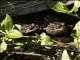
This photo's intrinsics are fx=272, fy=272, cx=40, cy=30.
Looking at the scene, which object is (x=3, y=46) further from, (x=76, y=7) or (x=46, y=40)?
(x=76, y=7)

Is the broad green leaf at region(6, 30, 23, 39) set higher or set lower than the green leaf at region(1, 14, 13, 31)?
lower

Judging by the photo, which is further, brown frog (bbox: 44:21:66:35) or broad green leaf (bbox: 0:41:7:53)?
brown frog (bbox: 44:21:66:35)

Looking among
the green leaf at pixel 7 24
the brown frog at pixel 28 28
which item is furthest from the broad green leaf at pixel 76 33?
the green leaf at pixel 7 24

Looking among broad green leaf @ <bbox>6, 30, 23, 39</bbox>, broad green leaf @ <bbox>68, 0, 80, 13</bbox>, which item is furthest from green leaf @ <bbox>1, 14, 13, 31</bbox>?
broad green leaf @ <bbox>68, 0, 80, 13</bbox>

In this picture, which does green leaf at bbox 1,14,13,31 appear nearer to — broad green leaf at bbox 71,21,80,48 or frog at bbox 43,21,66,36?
frog at bbox 43,21,66,36

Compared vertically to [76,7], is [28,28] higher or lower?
lower

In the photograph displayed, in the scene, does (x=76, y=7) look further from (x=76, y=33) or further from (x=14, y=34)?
(x=14, y=34)

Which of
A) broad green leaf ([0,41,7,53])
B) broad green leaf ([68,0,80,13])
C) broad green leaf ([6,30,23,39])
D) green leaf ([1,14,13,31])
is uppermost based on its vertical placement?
broad green leaf ([68,0,80,13])

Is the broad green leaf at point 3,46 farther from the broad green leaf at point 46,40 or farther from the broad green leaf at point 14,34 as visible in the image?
the broad green leaf at point 46,40

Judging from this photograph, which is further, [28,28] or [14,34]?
→ [28,28]

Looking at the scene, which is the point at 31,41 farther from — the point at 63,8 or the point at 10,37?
the point at 63,8

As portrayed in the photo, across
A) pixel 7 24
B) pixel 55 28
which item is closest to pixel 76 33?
pixel 55 28
